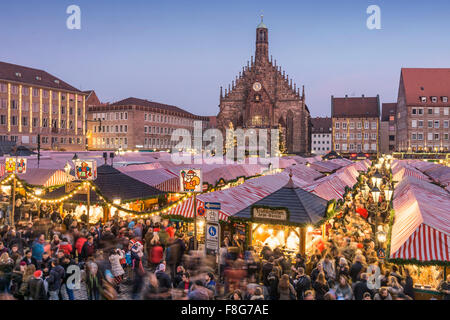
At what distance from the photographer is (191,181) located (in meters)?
11.3

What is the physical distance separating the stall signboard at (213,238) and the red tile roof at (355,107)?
70.6 m

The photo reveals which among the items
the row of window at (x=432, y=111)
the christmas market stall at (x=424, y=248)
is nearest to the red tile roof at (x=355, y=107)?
the row of window at (x=432, y=111)

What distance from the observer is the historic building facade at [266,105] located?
65.6 metres

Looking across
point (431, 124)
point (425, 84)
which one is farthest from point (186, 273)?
point (425, 84)

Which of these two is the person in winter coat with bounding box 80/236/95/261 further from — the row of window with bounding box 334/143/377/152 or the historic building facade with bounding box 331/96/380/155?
the row of window with bounding box 334/143/377/152

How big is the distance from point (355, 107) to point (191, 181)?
72.4 m

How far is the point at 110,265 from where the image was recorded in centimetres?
922

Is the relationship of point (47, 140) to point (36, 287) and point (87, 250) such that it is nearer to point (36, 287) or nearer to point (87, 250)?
point (87, 250)

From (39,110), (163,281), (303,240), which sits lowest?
(163,281)

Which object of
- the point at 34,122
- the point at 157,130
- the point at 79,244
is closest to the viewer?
the point at 79,244

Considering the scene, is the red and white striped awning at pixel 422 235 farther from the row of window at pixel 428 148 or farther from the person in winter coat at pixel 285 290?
the row of window at pixel 428 148

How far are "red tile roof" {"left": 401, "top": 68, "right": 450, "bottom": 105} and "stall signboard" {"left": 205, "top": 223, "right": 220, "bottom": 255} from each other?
70351 mm

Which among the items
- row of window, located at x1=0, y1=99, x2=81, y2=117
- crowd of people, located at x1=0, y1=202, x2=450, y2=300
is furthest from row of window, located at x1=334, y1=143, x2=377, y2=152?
crowd of people, located at x1=0, y1=202, x2=450, y2=300
